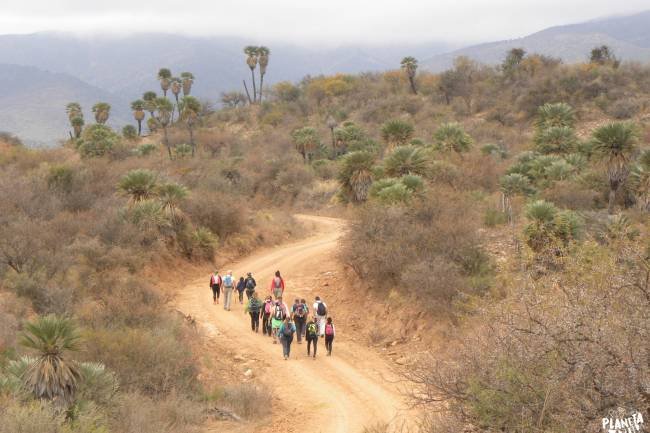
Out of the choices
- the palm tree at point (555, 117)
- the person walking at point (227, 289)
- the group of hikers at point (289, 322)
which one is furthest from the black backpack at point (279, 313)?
the palm tree at point (555, 117)

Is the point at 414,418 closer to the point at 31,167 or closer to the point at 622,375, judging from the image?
the point at 622,375

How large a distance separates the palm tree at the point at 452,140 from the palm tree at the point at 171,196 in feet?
53.5

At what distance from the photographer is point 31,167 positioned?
33969mm

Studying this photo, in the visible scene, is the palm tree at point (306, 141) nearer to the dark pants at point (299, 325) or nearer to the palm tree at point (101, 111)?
the palm tree at point (101, 111)

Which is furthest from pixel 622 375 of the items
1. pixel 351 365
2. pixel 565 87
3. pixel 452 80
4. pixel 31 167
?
pixel 452 80

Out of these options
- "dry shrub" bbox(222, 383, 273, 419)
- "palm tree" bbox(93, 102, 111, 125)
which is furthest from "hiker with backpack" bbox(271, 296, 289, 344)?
"palm tree" bbox(93, 102, 111, 125)

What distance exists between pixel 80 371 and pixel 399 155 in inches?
763

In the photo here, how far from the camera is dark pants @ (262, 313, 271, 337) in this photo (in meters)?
16.6

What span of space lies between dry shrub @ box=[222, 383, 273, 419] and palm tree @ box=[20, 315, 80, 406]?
3398 millimetres

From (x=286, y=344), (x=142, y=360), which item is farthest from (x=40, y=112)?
(x=142, y=360)

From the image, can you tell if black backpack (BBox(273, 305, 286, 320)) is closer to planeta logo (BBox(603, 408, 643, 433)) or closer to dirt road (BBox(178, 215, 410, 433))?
dirt road (BBox(178, 215, 410, 433))

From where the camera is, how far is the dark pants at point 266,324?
54.6 feet

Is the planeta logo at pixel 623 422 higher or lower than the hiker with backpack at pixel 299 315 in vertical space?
higher

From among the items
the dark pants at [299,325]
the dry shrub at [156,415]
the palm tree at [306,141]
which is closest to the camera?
the dry shrub at [156,415]
